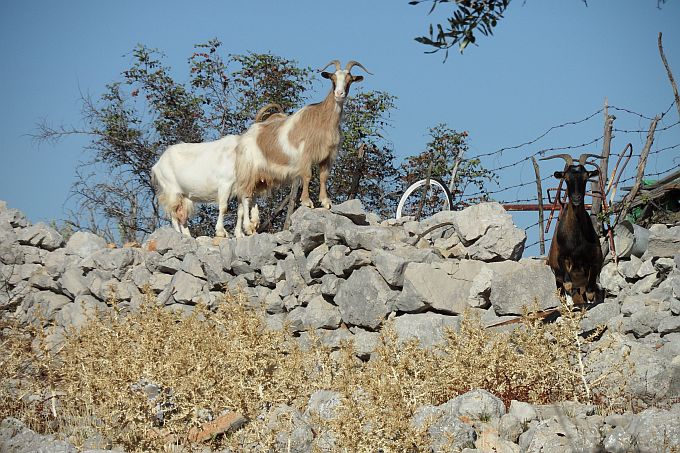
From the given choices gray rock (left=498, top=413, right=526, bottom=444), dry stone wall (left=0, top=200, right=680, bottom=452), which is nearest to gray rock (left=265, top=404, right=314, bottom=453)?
dry stone wall (left=0, top=200, right=680, bottom=452)

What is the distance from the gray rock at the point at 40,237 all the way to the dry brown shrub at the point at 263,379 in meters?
6.60

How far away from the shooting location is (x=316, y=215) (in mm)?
10867

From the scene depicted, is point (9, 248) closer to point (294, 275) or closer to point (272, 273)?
point (272, 273)

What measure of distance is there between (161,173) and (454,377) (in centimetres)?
804

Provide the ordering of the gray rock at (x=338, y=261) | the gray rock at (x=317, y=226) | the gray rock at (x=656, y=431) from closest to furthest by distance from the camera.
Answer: the gray rock at (x=656, y=431) < the gray rock at (x=338, y=261) < the gray rock at (x=317, y=226)

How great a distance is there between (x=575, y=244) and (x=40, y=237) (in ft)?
29.7

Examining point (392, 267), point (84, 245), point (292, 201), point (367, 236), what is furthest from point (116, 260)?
point (392, 267)

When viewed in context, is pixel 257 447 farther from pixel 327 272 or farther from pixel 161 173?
pixel 161 173

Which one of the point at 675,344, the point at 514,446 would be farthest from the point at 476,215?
the point at 514,446

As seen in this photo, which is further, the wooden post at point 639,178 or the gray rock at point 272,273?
the gray rock at point 272,273

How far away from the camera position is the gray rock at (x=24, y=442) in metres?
6.22

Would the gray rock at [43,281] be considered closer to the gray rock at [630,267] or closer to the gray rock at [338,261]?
the gray rock at [338,261]

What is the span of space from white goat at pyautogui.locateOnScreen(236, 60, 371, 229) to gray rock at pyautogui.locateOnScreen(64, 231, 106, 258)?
116 inches

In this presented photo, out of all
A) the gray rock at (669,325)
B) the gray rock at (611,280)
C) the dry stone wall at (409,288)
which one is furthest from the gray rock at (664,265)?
the gray rock at (669,325)
